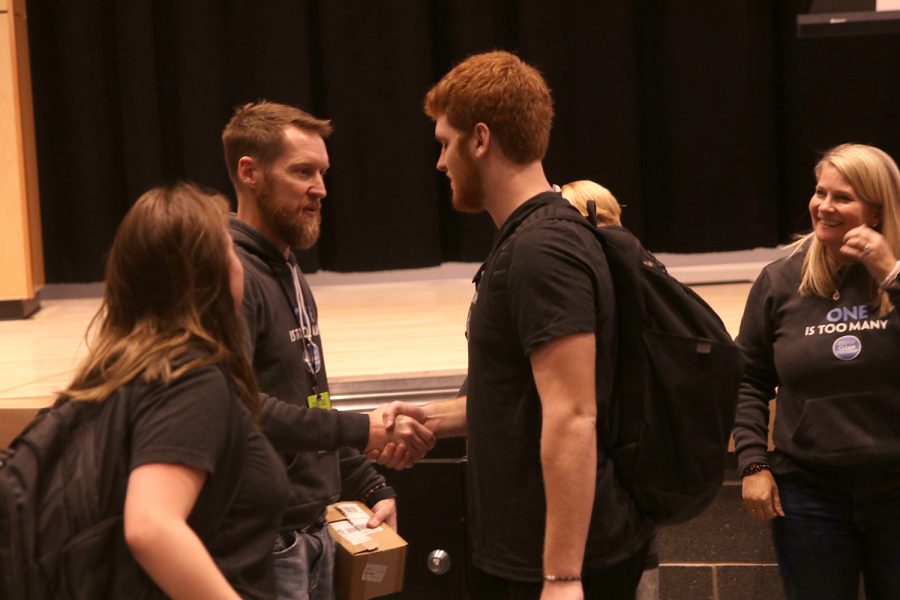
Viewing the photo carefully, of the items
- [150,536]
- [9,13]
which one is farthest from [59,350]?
[150,536]

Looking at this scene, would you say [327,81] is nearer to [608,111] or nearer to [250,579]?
[608,111]

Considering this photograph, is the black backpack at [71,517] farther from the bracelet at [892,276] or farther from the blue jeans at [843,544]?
the bracelet at [892,276]

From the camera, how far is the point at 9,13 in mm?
5562

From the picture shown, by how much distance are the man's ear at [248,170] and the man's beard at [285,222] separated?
0.05m

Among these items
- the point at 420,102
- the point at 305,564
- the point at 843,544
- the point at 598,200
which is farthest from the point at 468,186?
the point at 420,102

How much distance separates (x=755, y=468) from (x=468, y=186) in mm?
Result: 1163

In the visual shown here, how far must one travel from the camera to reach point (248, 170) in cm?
259

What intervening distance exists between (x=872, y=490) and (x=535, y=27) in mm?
3965

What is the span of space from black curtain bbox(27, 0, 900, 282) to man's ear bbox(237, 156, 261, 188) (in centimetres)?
371

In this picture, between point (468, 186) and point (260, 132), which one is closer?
point (468, 186)

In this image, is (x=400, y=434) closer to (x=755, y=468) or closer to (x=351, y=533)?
(x=351, y=533)

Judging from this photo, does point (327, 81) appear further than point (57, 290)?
No

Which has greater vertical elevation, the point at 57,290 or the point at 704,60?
the point at 704,60

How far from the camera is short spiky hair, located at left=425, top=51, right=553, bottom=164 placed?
206 cm
